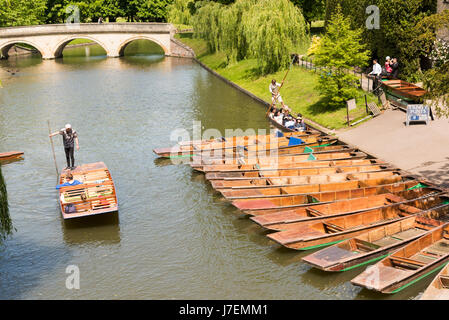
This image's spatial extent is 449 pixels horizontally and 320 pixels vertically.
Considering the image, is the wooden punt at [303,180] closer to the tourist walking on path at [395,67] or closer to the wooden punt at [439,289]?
the wooden punt at [439,289]

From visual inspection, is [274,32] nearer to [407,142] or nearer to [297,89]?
[297,89]

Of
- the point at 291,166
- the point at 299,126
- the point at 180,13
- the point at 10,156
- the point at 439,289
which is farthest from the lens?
the point at 180,13

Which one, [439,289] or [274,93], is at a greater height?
[274,93]

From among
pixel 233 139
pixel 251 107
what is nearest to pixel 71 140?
pixel 233 139

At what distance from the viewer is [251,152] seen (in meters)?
25.1

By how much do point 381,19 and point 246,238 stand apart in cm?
2322

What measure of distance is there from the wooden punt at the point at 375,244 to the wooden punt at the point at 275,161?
248 inches

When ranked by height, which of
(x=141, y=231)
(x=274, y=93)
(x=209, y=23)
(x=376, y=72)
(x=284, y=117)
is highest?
(x=209, y=23)

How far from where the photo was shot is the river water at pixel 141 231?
15.7 metres

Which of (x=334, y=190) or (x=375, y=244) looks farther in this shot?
(x=334, y=190)

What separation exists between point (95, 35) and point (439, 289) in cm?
6693

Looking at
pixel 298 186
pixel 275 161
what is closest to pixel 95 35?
pixel 275 161

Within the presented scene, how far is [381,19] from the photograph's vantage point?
35.7m

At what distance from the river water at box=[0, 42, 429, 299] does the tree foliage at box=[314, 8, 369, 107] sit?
16.1ft
